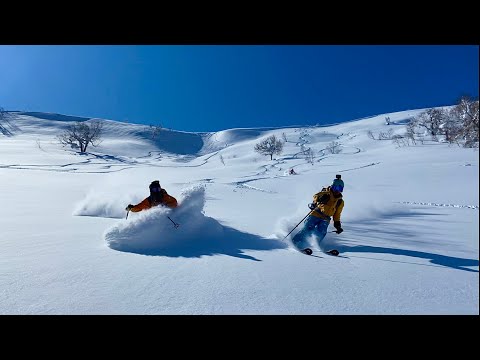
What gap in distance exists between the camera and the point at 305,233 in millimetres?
5488

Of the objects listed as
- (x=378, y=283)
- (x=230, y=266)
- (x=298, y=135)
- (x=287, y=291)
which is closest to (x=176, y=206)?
(x=230, y=266)

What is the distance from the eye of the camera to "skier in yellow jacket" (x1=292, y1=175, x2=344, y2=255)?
548 centimetres

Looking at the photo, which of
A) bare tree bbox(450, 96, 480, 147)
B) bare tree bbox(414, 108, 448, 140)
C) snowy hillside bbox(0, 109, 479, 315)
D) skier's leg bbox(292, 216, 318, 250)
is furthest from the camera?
skier's leg bbox(292, 216, 318, 250)

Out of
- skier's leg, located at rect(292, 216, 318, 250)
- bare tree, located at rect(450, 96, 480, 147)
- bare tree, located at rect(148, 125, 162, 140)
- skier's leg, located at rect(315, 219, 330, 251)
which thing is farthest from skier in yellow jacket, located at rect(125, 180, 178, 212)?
bare tree, located at rect(148, 125, 162, 140)

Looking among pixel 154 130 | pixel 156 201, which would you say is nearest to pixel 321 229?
pixel 156 201

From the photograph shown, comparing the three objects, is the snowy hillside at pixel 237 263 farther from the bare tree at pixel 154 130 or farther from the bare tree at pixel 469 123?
the bare tree at pixel 154 130

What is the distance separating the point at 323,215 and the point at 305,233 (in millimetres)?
508

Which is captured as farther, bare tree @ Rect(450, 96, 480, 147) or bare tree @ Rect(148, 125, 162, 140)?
bare tree @ Rect(148, 125, 162, 140)

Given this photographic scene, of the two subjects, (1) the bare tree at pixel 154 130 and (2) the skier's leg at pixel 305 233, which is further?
(1) the bare tree at pixel 154 130

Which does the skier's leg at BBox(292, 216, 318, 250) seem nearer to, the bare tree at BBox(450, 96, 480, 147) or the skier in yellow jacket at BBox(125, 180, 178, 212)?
the skier in yellow jacket at BBox(125, 180, 178, 212)

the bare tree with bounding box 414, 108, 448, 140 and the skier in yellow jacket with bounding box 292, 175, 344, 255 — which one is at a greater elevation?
the bare tree with bounding box 414, 108, 448, 140

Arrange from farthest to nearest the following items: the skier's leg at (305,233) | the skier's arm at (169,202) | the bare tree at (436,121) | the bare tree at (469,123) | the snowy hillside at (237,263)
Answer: the skier's arm at (169,202), the skier's leg at (305,233), the bare tree at (436,121), the snowy hillside at (237,263), the bare tree at (469,123)

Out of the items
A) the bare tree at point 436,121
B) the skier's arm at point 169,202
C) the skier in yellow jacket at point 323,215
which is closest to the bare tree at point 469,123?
the bare tree at point 436,121

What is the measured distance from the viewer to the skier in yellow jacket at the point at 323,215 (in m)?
5.48
